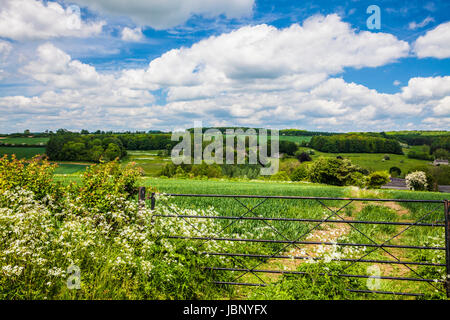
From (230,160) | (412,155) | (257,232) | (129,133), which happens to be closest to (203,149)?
(230,160)

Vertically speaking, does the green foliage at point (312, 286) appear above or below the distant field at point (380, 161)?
above

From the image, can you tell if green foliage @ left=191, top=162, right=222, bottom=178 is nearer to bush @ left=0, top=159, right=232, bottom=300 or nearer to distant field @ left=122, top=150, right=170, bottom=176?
distant field @ left=122, top=150, right=170, bottom=176

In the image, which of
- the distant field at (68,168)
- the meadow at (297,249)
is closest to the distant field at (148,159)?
the distant field at (68,168)

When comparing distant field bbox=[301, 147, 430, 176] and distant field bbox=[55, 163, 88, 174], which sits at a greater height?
distant field bbox=[55, 163, 88, 174]

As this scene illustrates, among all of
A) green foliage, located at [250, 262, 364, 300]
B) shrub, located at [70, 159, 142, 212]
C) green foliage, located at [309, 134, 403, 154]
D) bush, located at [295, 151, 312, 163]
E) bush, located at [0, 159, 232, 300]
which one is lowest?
bush, located at [295, 151, 312, 163]

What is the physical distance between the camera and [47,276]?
3848 mm

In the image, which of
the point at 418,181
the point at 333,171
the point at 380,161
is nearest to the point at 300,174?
the point at 333,171

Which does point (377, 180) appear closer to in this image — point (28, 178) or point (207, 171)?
point (207, 171)

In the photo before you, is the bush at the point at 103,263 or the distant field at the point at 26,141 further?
the distant field at the point at 26,141

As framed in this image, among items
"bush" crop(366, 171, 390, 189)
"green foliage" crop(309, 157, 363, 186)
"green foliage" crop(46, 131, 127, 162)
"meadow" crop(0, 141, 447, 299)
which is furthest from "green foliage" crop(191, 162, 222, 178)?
"meadow" crop(0, 141, 447, 299)

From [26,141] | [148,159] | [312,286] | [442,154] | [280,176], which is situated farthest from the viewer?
[442,154]

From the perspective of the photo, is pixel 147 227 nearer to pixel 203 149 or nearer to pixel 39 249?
pixel 39 249

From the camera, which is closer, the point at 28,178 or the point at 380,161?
the point at 28,178

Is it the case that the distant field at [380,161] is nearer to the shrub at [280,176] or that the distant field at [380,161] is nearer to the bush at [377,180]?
the shrub at [280,176]
